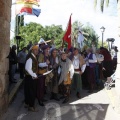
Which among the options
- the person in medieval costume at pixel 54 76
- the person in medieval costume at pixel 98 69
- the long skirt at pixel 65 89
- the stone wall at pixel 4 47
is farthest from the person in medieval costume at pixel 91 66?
the stone wall at pixel 4 47

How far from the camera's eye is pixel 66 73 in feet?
26.2

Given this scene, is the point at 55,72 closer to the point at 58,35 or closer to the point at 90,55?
the point at 90,55

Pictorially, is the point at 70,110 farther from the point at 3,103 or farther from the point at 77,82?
the point at 3,103

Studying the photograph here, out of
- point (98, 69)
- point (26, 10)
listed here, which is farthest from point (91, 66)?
point (26, 10)

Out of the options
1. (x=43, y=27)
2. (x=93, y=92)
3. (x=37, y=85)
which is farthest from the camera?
(x=43, y=27)

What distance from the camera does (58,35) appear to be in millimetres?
55625

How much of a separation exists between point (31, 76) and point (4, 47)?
1.01 m

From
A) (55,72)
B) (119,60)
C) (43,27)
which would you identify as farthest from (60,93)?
(43,27)

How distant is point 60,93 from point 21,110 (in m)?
1.78

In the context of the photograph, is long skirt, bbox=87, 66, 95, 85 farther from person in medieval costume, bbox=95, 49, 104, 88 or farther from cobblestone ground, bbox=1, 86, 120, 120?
cobblestone ground, bbox=1, 86, 120, 120

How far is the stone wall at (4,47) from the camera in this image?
6.52 meters

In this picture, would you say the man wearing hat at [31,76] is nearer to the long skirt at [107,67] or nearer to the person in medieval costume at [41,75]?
the person in medieval costume at [41,75]

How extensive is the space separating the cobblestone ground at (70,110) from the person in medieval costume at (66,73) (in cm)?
32

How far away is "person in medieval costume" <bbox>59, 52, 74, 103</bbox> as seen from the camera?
7957 millimetres
